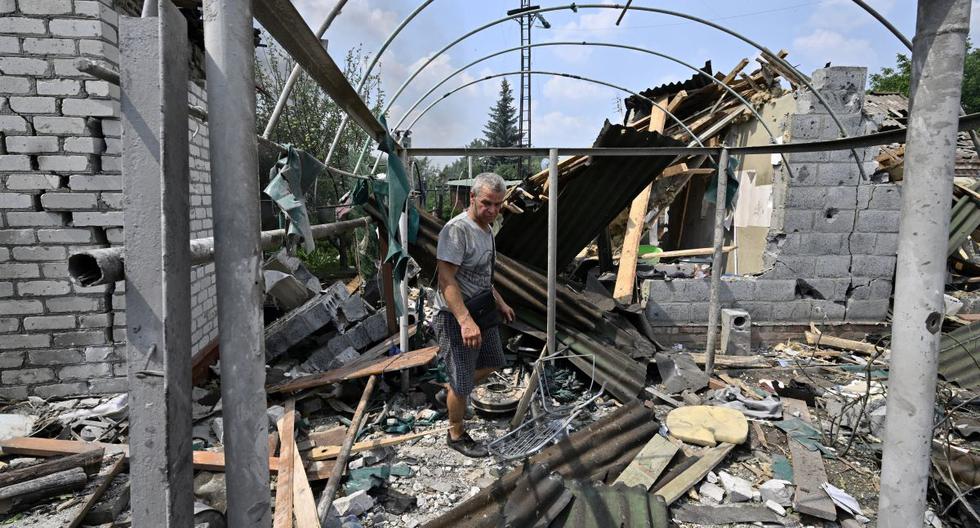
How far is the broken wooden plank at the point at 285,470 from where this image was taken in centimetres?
266

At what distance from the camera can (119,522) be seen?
2857 mm

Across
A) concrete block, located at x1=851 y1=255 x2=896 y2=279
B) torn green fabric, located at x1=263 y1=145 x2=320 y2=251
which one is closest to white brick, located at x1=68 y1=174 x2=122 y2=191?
torn green fabric, located at x1=263 y1=145 x2=320 y2=251

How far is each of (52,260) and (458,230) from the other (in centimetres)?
350

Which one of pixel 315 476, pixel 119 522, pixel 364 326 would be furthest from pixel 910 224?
pixel 364 326

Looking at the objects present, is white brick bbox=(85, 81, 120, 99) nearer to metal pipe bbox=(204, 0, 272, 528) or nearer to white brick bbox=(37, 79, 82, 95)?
white brick bbox=(37, 79, 82, 95)

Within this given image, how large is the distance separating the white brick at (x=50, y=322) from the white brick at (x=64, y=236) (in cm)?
64

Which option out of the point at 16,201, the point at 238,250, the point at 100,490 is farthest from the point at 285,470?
the point at 16,201

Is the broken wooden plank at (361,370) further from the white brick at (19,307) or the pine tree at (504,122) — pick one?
the pine tree at (504,122)

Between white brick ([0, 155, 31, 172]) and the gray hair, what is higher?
white brick ([0, 155, 31, 172])

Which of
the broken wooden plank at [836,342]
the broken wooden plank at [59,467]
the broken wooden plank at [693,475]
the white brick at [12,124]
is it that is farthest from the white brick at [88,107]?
the broken wooden plank at [836,342]

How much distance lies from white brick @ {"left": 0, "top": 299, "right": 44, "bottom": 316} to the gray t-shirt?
135 inches

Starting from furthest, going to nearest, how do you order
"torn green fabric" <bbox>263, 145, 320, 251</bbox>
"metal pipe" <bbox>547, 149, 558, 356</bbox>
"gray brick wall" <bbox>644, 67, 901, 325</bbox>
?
"gray brick wall" <bbox>644, 67, 901, 325</bbox>
"metal pipe" <bbox>547, 149, 558, 356</bbox>
"torn green fabric" <bbox>263, 145, 320, 251</bbox>

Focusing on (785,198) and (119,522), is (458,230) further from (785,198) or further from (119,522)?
(785,198)

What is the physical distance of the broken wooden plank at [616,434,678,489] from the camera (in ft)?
11.0
